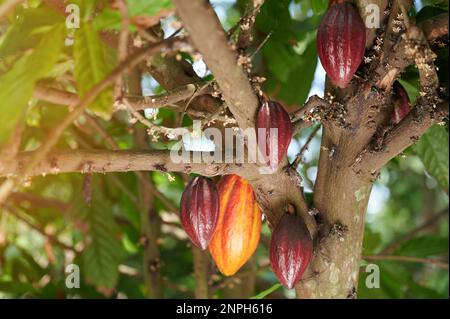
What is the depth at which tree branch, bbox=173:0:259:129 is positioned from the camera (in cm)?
60

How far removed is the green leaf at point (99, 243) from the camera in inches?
56.0

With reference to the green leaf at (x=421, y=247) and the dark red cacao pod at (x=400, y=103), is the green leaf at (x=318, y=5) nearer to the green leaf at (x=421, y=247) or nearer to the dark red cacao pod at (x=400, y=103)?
the dark red cacao pod at (x=400, y=103)

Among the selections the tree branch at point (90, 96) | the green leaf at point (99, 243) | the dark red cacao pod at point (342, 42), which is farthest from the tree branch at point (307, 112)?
the green leaf at point (99, 243)

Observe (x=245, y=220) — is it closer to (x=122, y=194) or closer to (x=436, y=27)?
(x=436, y=27)

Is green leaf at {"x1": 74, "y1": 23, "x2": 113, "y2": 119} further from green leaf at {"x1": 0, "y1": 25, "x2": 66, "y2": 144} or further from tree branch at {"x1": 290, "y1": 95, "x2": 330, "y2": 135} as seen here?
tree branch at {"x1": 290, "y1": 95, "x2": 330, "y2": 135}

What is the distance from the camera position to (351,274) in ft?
3.14

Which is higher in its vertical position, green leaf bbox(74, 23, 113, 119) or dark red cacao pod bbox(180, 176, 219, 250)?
green leaf bbox(74, 23, 113, 119)

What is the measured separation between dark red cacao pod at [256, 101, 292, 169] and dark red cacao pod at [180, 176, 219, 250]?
0.35 ft

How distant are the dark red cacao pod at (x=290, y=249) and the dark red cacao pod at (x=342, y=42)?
0.20 m

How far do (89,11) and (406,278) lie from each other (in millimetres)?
1185

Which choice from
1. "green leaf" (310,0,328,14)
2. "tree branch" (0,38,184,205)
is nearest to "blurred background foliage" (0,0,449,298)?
"green leaf" (310,0,328,14)

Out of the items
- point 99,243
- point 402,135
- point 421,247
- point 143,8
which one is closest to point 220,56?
point 143,8

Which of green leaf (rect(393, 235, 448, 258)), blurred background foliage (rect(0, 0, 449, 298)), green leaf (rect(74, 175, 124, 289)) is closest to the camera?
blurred background foliage (rect(0, 0, 449, 298))

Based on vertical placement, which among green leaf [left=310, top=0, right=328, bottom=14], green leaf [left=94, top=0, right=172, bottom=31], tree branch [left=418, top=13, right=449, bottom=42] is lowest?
green leaf [left=94, top=0, right=172, bottom=31]
